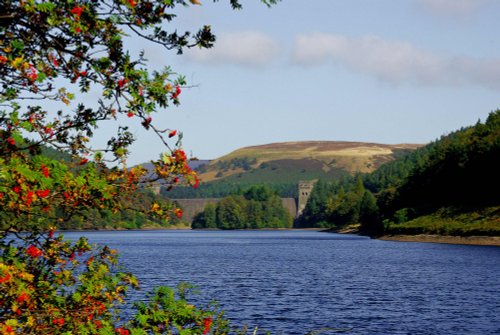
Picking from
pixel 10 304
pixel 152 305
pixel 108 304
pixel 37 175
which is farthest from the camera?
pixel 152 305

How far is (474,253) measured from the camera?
130 metres

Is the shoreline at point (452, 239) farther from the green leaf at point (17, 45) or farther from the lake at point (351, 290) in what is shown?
the green leaf at point (17, 45)

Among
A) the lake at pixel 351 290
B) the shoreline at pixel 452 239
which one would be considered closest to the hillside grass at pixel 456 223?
the shoreline at pixel 452 239

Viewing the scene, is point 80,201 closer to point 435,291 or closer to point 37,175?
point 37,175

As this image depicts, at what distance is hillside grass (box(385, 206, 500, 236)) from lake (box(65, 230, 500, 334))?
31547 millimetres

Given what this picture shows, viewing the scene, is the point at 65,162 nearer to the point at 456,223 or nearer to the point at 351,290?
the point at 351,290

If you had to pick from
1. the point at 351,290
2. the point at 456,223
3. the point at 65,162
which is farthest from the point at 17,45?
the point at 456,223

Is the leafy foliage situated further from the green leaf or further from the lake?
the lake

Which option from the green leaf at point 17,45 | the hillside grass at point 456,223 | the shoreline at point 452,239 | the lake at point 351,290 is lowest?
the lake at point 351,290

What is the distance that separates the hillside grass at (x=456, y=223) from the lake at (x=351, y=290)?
104ft

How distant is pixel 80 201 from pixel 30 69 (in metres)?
2.87

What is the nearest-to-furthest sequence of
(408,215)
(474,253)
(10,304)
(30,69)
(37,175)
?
(37,175) → (30,69) → (10,304) → (474,253) → (408,215)

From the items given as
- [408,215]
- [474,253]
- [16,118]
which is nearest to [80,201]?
[16,118]

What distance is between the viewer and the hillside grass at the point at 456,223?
513ft
